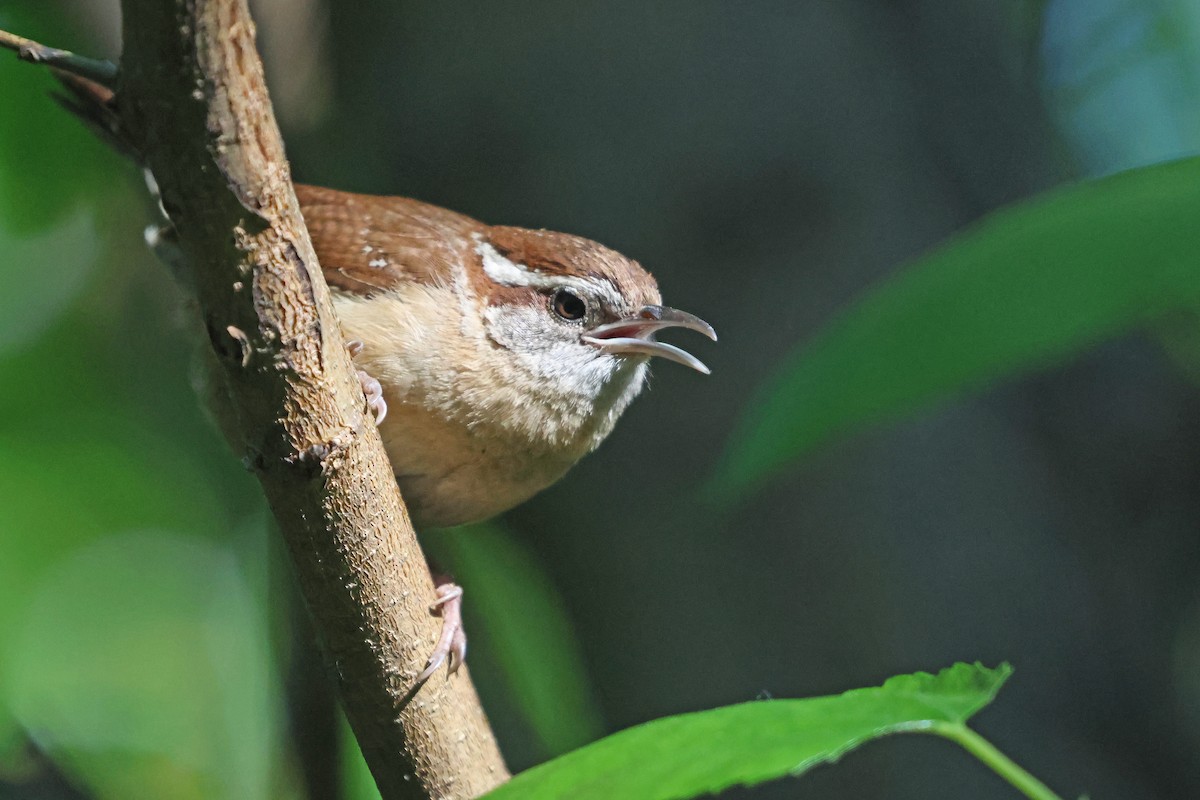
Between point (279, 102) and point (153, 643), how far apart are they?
207cm

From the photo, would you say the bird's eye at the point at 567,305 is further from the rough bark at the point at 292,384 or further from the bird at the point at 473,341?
the rough bark at the point at 292,384

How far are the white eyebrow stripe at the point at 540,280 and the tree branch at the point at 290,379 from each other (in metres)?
1.17

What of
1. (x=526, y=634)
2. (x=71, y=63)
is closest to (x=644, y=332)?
(x=526, y=634)

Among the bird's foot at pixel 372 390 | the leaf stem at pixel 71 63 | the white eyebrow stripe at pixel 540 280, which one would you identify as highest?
the leaf stem at pixel 71 63

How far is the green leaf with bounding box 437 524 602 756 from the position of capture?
8.85 ft

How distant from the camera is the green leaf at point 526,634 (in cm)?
270

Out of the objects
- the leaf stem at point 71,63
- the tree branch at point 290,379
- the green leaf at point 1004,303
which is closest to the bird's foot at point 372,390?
the tree branch at point 290,379

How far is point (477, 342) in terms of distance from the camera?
2693 mm

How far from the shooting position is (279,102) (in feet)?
13.5

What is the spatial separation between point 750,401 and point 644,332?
864mm

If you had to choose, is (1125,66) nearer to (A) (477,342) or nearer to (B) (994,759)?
(A) (477,342)

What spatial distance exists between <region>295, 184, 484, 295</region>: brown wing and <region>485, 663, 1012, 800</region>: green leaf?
182 cm

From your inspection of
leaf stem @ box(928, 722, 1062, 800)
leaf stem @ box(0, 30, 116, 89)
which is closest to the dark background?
leaf stem @ box(0, 30, 116, 89)

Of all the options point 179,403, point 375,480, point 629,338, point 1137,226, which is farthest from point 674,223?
point 1137,226
